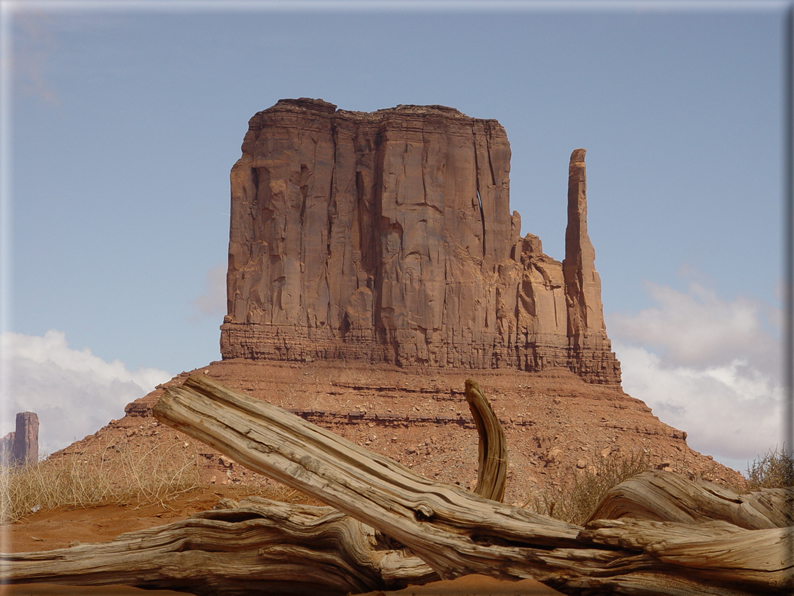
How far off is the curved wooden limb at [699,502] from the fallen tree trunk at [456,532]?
0.25 feet

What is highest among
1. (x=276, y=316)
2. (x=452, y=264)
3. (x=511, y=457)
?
(x=452, y=264)

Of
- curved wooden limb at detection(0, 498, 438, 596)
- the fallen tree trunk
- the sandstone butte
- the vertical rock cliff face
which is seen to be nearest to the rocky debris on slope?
the sandstone butte

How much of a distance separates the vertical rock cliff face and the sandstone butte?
0.36 ft

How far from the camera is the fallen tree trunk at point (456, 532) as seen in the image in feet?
16.5

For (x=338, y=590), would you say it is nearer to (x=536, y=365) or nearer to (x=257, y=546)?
(x=257, y=546)

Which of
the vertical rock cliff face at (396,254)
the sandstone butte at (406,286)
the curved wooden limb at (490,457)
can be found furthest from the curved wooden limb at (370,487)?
the vertical rock cliff face at (396,254)

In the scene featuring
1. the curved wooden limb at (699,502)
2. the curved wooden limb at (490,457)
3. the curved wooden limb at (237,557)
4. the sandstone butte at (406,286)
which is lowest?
the curved wooden limb at (237,557)

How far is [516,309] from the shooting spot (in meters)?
67.1

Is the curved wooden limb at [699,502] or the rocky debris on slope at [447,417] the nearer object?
the curved wooden limb at [699,502]

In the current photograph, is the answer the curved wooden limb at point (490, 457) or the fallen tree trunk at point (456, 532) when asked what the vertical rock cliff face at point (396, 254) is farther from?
the fallen tree trunk at point (456, 532)

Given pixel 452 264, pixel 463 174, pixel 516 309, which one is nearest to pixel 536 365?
pixel 516 309

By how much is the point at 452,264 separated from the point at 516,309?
6125mm

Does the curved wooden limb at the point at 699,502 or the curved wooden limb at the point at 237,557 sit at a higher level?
the curved wooden limb at the point at 699,502

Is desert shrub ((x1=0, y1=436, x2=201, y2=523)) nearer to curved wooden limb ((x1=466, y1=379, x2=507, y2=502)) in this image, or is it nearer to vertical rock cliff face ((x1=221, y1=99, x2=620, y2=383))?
curved wooden limb ((x1=466, y1=379, x2=507, y2=502))
